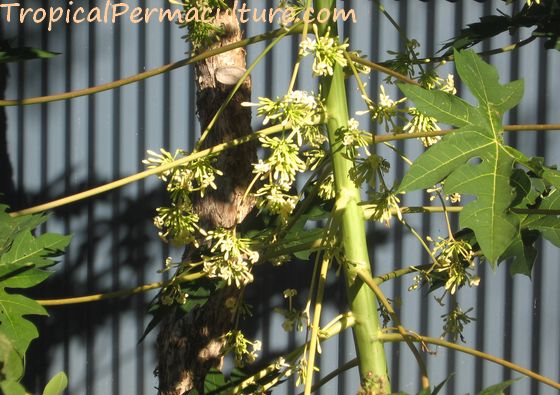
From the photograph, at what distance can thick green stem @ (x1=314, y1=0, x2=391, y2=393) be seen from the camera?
1.34m

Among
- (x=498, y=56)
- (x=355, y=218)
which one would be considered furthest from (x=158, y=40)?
(x=355, y=218)

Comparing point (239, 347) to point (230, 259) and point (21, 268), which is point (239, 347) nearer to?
point (230, 259)

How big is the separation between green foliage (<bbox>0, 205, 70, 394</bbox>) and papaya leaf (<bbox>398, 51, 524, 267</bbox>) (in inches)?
25.4

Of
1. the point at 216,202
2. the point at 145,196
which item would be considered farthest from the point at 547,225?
the point at 145,196

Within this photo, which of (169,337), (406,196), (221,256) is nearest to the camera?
(221,256)

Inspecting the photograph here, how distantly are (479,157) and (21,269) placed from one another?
0.76 m

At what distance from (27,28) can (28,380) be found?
120cm

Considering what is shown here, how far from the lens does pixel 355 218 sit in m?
1.35

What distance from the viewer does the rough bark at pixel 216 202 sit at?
1781 millimetres

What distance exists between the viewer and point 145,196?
8.99ft

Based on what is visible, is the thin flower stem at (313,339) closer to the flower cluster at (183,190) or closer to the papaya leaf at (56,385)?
the flower cluster at (183,190)

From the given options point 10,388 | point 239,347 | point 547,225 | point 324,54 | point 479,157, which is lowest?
point 239,347

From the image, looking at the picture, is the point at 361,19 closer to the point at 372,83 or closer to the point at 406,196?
the point at 372,83

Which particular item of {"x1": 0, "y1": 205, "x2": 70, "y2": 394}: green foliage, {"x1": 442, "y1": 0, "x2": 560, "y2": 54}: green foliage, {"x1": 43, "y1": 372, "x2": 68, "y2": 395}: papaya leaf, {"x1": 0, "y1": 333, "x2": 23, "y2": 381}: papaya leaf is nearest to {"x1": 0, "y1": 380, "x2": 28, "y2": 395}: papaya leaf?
{"x1": 0, "y1": 333, "x2": 23, "y2": 381}: papaya leaf
